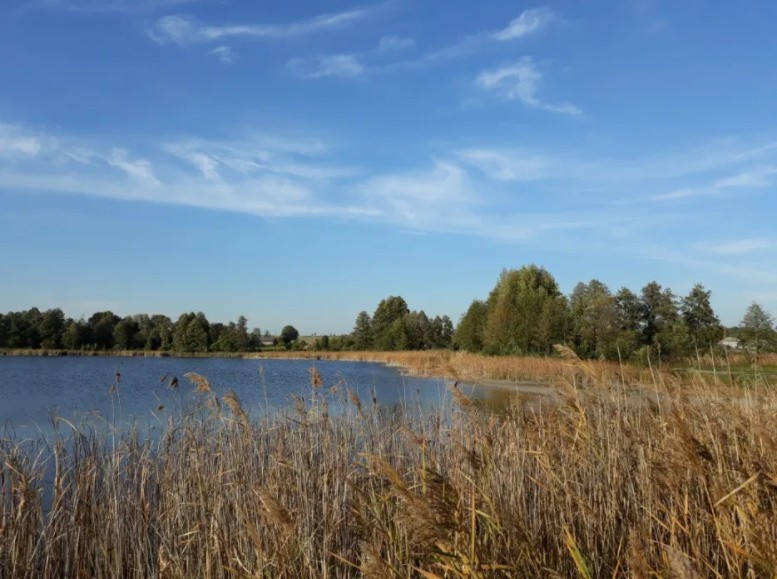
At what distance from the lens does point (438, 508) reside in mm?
1988

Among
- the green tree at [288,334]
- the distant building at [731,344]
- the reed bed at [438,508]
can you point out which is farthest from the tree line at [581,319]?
the green tree at [288,334]

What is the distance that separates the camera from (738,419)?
4.04 m

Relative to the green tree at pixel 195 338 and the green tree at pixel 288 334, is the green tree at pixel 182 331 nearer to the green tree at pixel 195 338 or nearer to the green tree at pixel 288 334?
the green tree at pixel 195 338

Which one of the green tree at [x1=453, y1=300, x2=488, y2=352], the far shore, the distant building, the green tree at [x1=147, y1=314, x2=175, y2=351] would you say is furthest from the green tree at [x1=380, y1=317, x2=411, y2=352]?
the distant building

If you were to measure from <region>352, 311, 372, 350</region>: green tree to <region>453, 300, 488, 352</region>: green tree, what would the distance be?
22115 millimetres

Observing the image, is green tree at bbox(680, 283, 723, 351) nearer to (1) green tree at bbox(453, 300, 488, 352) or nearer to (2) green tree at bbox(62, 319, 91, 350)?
(1) green tree at bbox(453, 300, 488, 352)

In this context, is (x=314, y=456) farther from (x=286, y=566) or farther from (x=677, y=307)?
(x=677, y=307)

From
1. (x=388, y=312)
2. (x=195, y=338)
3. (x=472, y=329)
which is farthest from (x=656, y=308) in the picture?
(x=195, y=338)

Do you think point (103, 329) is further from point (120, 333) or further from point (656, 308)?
point (656, 308)

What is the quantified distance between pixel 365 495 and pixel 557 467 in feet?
4.11

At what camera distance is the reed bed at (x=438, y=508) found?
2287 millimetres

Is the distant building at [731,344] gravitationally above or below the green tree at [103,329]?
below

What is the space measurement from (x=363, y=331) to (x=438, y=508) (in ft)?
253

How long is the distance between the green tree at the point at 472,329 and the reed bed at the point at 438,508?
42.8 metres
